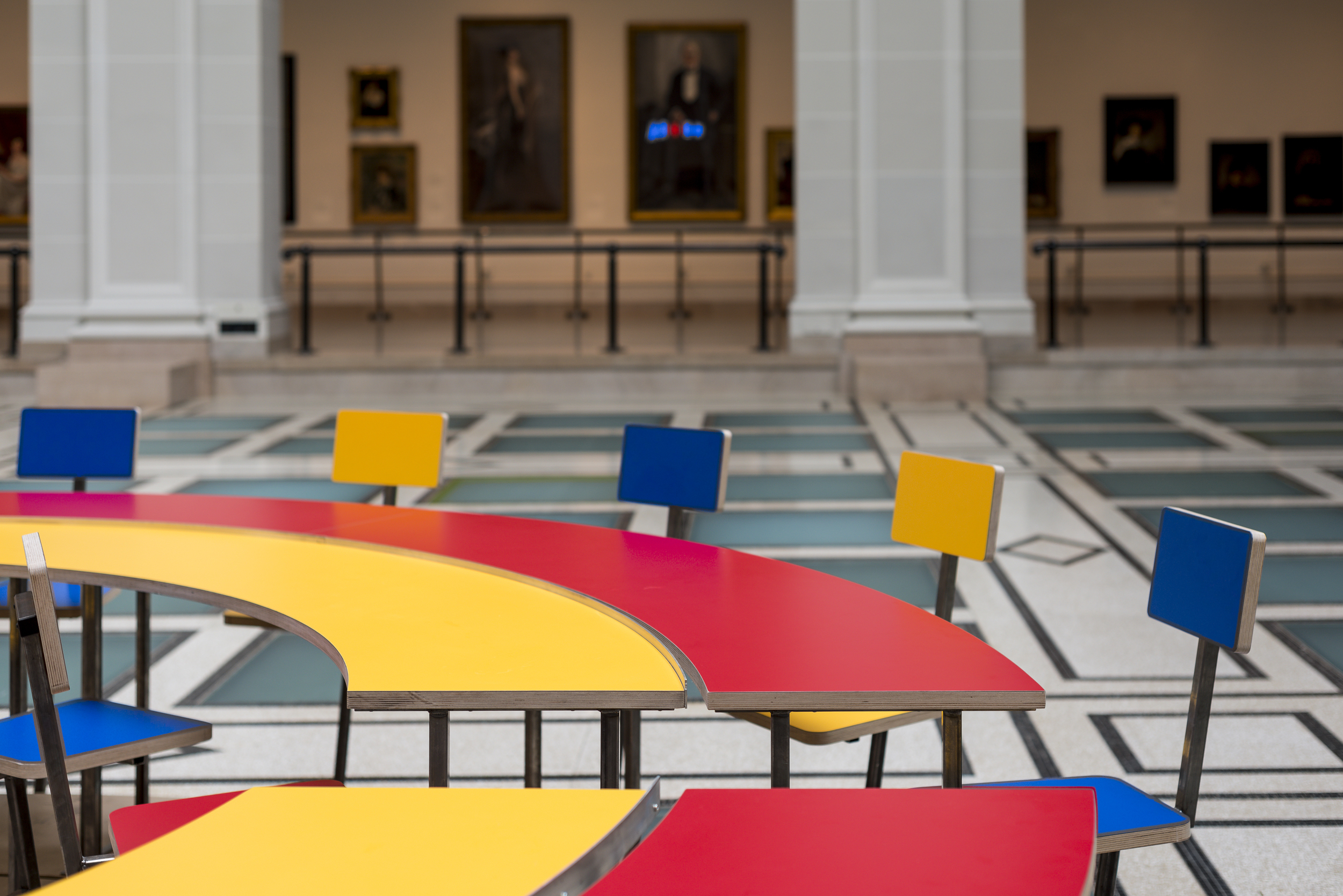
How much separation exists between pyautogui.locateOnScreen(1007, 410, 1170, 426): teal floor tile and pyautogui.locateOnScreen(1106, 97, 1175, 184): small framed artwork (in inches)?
323

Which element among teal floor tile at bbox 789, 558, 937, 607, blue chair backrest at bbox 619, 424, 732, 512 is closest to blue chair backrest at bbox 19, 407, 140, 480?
blue chair backrest at bbox 619, 424, 732, 512

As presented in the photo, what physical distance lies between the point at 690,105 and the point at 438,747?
15.3m

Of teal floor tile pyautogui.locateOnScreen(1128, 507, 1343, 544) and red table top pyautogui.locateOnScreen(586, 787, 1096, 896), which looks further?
teal floor tile pyautogui.locateOnScreen(1128, 507, 1343, 544)

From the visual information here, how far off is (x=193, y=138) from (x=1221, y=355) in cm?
821

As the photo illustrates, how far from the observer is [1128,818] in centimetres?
205

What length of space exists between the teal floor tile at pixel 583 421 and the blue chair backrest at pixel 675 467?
5.29 metres

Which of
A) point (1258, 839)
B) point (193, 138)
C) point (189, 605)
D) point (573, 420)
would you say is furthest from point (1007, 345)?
point (1258, 839)

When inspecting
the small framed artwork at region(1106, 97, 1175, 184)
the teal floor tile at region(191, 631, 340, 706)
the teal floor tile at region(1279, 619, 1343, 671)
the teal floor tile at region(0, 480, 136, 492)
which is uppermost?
the small framed artwork at region(1106, 97, 1175, 184)

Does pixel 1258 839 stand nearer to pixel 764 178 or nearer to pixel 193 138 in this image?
pixel 193 138

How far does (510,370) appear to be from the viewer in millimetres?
10688

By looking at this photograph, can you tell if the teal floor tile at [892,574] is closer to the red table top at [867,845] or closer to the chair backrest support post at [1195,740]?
the chair backrest support post at [1195,740]

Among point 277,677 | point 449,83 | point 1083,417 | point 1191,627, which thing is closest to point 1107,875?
point 1191,627

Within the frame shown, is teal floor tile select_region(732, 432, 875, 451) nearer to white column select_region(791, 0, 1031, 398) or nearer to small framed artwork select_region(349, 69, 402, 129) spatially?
white column select_region(791, 0, 1031, 398)

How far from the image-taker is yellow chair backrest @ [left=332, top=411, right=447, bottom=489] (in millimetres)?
3742
